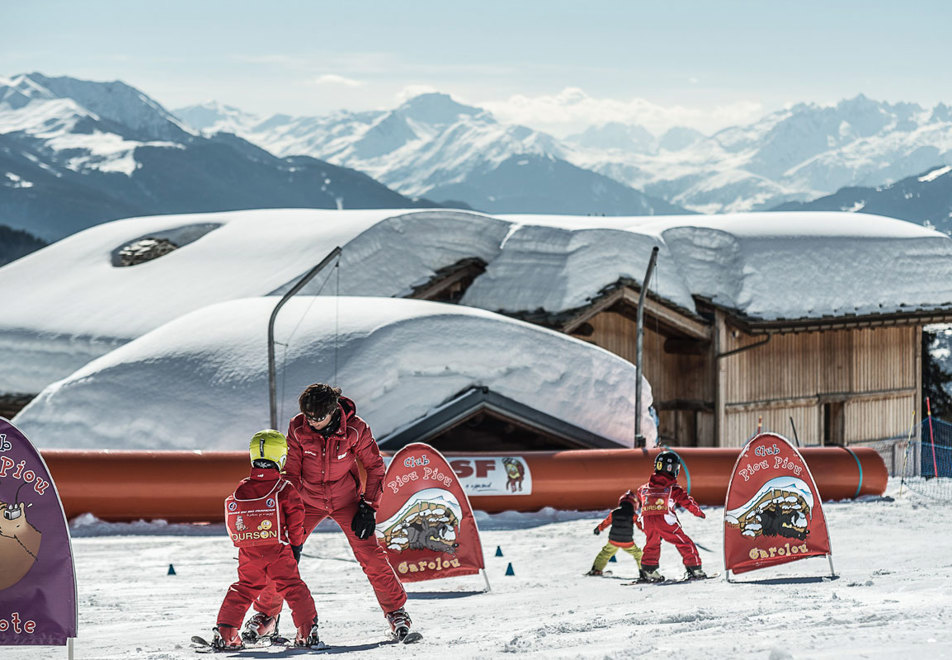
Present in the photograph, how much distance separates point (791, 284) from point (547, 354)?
10271mm

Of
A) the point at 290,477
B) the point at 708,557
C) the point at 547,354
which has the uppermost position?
the point at 547,354

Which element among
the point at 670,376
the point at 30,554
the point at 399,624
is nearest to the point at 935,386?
the point at 670,376

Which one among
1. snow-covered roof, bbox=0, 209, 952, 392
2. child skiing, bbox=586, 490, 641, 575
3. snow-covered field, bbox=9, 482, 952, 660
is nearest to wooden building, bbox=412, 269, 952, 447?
snow-covered roof, bbox=0, 209, 952, 392

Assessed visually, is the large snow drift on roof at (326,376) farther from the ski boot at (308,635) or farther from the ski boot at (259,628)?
the ski boot at (308,635)

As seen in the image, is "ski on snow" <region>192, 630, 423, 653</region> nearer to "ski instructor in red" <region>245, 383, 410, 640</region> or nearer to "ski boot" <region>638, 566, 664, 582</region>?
"ski instructor in red" <region>245, 383, 410, 640</region>

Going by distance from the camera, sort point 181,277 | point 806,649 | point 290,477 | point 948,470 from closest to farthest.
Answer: point 806,649
point 290,477
point 948,470
point 181,277

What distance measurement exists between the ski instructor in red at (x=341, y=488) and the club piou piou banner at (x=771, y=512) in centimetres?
344

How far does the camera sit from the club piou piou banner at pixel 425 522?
874cm

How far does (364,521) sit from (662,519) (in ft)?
11.3

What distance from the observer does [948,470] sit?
2388 centimetres

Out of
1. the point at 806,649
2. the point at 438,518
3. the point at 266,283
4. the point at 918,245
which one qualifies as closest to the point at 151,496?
the point at 438,518

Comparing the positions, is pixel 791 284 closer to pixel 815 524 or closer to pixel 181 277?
pixel 181 277

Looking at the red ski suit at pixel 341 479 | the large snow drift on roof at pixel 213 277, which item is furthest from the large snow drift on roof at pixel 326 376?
the red ski suit at pixel 341 479

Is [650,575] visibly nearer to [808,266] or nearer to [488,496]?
[488,496]
